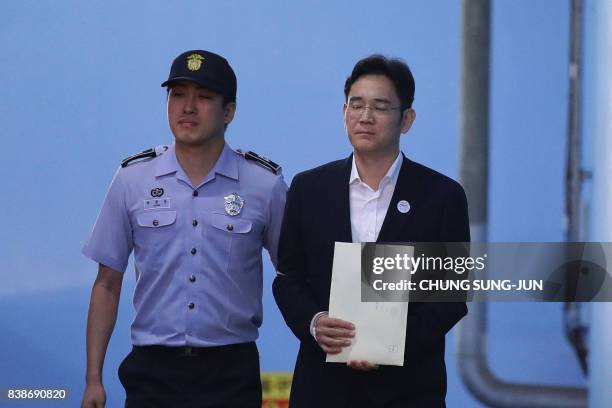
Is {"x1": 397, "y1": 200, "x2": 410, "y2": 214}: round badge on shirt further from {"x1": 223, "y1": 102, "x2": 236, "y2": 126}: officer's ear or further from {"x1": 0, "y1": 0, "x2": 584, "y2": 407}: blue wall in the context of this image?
{"x1": 0, "y1": 0, "x2": 584, "y2": 407}: blue wall

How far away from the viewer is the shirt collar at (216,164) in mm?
2371

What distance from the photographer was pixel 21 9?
2996 millimetres

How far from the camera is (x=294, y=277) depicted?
2.21 meters

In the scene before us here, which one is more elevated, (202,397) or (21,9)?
(21,9)

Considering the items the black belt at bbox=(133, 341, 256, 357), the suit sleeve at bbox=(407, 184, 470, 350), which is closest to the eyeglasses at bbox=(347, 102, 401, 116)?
the suit sleeve at bbox=(407, 184, 470, 350)

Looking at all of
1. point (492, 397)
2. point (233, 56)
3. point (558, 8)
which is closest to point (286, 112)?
point (233, 56)

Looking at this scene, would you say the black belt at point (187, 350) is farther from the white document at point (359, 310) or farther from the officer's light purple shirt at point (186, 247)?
the white document at point (359, 310)

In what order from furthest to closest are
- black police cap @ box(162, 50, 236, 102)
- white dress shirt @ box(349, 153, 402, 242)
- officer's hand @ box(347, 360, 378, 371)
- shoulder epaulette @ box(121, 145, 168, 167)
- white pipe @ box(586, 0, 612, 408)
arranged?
white pipe @ box(586, 0, 612, 408), shoulder epaulette @ box(121, 145, 168, 167), black police cap @ box(162, 50, 236, 102), white dress shirt @ box(349, 153, 402, 242), officer's hand @ box(347, 360, 378, 371)

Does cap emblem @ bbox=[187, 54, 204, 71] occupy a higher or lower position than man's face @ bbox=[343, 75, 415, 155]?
higher

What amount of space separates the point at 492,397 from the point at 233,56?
4.05 ft

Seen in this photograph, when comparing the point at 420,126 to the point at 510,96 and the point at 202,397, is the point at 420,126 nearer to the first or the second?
the point at 510,96

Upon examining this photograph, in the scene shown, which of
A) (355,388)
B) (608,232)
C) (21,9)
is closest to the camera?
(355,388)

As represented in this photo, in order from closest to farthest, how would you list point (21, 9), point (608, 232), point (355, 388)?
1. point (355, 388)
2. point (608, 232)
3. point (21, 9)

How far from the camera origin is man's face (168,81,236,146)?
2.31 m
